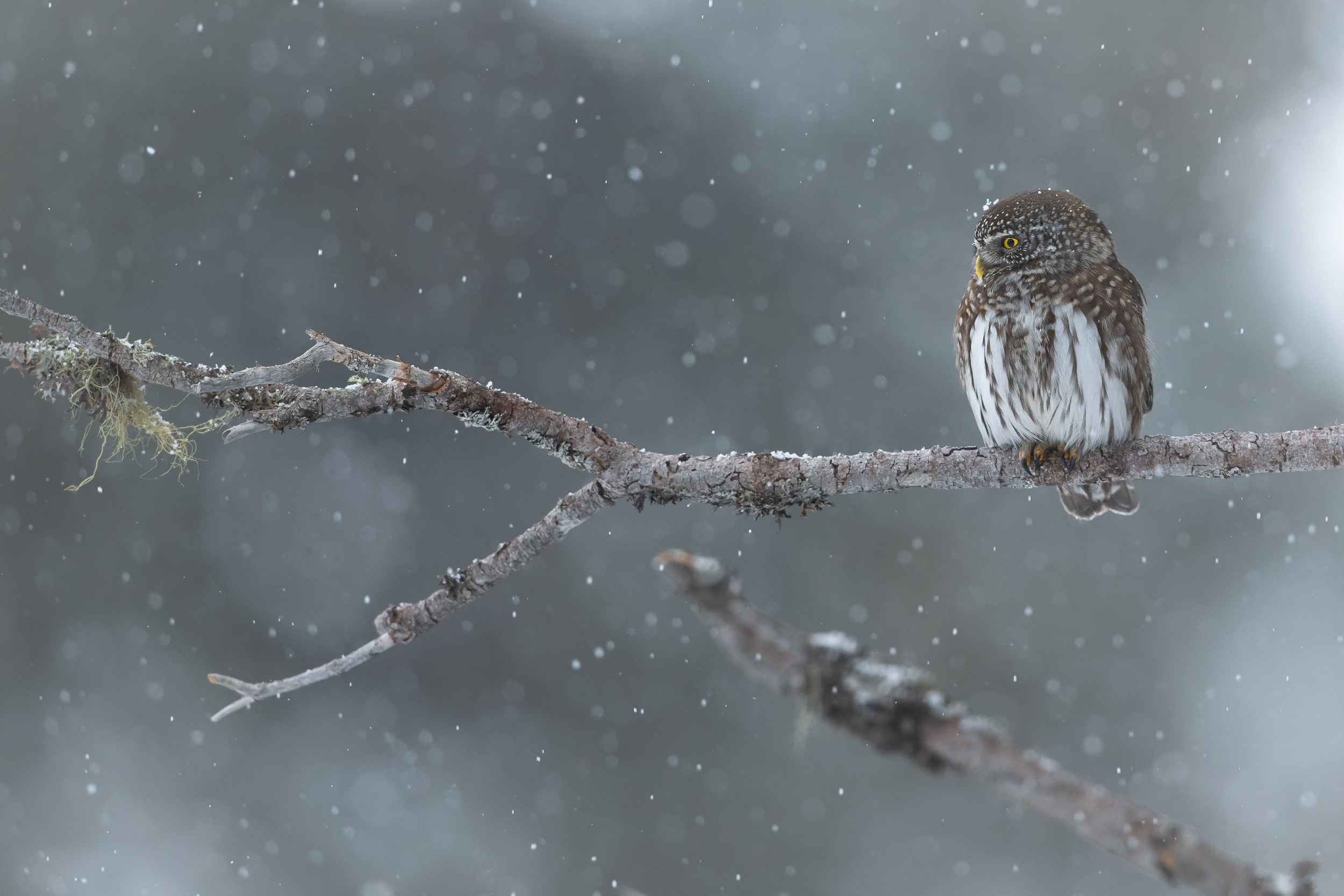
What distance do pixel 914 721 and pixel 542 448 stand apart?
102 cm

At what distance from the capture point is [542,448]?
1.73m

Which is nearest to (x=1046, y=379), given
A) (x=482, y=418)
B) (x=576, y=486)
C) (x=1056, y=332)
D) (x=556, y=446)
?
(x=1056, y=332)

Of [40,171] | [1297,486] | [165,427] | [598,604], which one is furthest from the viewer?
[1297,486]

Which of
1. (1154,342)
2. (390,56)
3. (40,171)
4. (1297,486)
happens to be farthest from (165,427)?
(1297,486)

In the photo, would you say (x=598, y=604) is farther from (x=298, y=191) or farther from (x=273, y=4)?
(x=273, y=4)

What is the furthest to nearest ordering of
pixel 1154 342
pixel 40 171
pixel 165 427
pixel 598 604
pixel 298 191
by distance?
pixel 598 604
pixel 298 191
pixel 40 171
pixel 1154 342
pixel 165 427

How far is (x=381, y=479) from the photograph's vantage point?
31.4ft

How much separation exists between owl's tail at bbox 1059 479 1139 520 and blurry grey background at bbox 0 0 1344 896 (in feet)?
22.3

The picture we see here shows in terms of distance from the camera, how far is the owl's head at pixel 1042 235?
197 cm

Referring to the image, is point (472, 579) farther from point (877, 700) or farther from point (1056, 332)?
point (1056, 332)

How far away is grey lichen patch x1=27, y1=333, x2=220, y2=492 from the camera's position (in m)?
1.61

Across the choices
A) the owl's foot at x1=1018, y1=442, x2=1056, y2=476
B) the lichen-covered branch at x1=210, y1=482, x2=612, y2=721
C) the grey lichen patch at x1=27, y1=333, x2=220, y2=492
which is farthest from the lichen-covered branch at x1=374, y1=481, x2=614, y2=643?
the owl's foot at x1=1018, y1=442, x2=1056, y2=476

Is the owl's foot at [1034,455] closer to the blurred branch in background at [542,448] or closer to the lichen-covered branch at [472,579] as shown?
the blurred branch in background at [542,448]

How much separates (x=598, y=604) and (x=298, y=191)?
5975 millimetres
